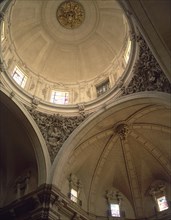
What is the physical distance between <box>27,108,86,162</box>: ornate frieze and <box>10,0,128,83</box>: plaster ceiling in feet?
13.9

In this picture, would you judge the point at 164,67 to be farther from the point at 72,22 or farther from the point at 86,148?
the point at 72,22

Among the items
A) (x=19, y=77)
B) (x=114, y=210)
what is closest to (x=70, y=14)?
(x=19, y=77)

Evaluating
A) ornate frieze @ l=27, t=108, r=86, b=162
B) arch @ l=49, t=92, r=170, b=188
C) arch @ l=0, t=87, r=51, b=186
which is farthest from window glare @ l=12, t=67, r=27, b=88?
arch @ l=49, t=92, r=170, b=188

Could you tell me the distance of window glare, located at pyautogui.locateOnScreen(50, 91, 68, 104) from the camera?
20297 millimetres

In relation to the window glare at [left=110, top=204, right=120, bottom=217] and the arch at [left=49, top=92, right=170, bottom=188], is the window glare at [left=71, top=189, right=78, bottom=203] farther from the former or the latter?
the window glare at [left=110, top=204, right=120, bottom=217]

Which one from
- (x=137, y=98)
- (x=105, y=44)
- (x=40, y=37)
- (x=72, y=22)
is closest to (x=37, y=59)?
(x=40, y=37)

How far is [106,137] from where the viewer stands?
19.4 metres

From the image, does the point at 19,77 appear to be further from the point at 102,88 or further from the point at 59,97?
the point at 102,88

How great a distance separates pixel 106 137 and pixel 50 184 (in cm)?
545

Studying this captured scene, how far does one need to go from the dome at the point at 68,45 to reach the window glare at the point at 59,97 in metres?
0.33

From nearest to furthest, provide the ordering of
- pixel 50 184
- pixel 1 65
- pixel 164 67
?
pixel 164 67
pixel 50 184
pixel 1 65

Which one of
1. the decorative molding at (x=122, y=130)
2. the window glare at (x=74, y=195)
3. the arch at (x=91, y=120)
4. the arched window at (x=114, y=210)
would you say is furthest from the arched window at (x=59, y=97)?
the arched window at (x=114, y=210)

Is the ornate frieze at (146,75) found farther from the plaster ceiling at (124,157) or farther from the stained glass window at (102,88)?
the stained glass window at (102,88)

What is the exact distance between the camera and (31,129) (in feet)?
56.8
